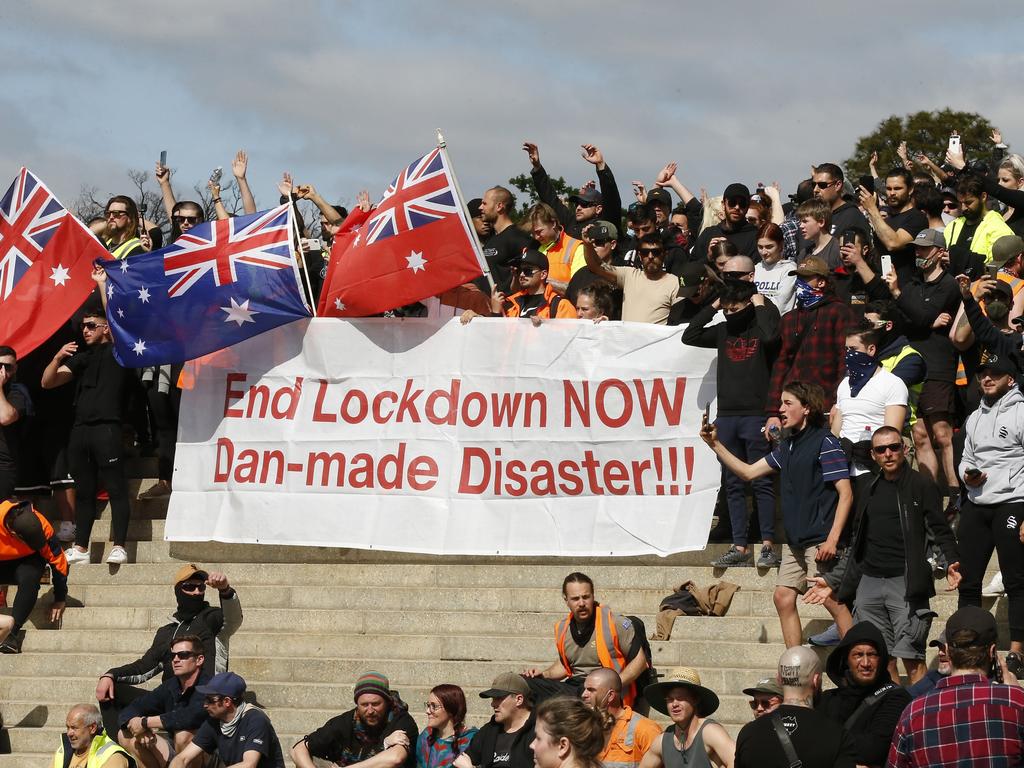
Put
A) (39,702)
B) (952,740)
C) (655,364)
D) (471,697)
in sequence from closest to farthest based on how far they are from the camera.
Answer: (952,740) < (471,697) < (39,702) < (655,364)

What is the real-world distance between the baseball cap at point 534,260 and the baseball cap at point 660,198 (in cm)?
237

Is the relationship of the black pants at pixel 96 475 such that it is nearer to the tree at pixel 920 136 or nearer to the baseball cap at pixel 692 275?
the baseball cap at pixel 692 275

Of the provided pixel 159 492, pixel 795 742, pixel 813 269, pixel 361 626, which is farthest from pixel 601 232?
pixel 795 742

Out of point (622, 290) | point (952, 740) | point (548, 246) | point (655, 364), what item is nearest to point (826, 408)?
point (655, 364)

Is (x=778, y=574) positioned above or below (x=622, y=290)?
below

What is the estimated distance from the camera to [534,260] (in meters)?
15.0

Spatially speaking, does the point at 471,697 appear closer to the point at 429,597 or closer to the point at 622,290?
the point at 429,597

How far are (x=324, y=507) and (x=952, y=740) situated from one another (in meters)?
7.73

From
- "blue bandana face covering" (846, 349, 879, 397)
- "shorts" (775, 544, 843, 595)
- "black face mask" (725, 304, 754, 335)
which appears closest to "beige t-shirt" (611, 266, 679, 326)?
"black face mask" (725, 304, 754, 335)

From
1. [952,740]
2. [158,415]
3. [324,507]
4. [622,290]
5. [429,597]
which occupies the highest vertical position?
[622,290]

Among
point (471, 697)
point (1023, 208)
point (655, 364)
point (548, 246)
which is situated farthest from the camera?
point (548, 246)

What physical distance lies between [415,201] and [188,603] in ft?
13.0

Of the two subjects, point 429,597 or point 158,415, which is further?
point 158,415

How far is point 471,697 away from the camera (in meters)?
12.1
